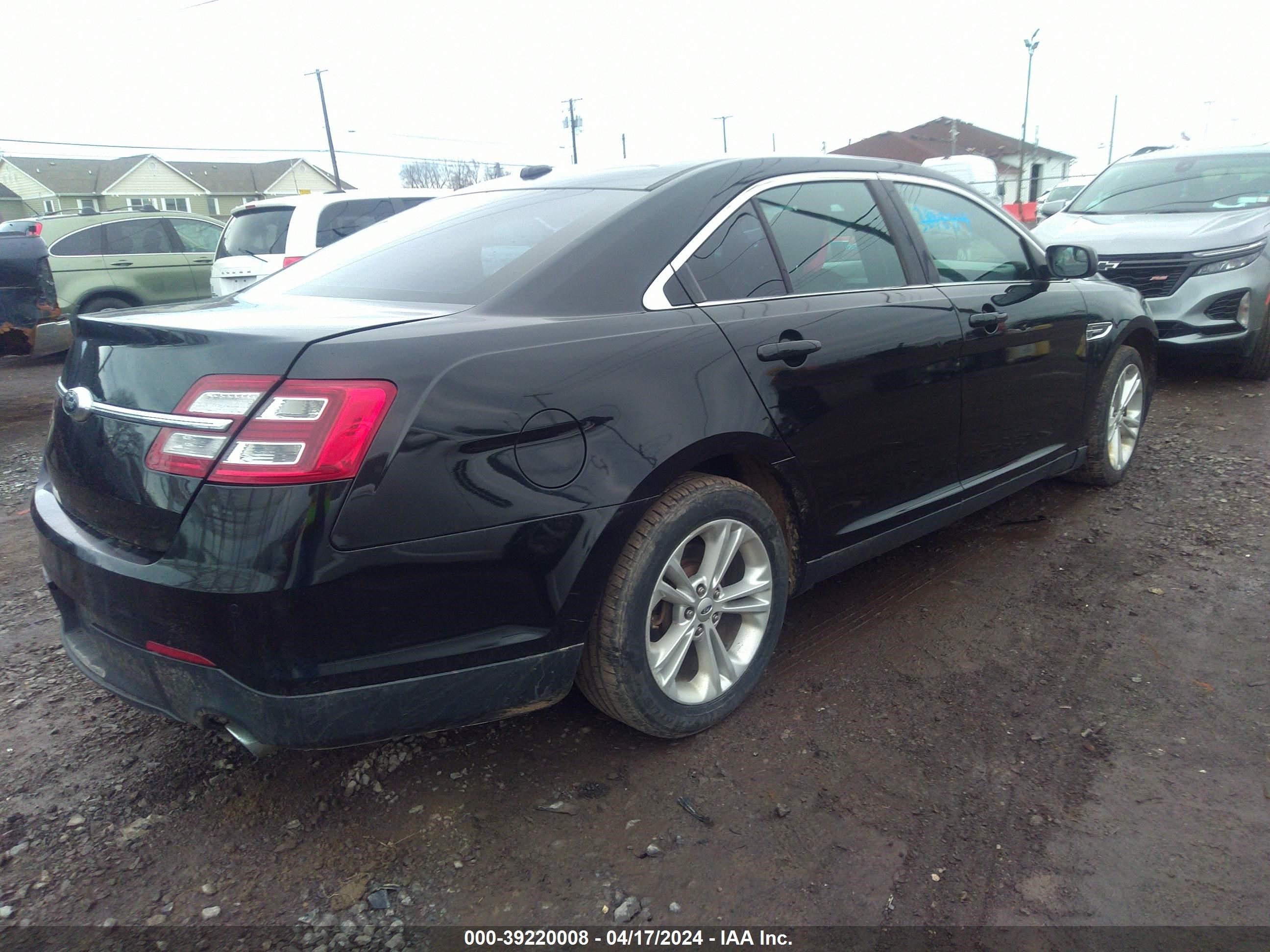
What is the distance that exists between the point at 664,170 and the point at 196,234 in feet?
34.4

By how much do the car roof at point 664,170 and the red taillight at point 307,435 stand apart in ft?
4.01

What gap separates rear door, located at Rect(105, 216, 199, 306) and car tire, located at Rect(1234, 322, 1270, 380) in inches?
420

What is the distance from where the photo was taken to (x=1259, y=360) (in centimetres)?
683

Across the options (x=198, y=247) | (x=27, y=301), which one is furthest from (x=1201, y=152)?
(x=198, y=247)

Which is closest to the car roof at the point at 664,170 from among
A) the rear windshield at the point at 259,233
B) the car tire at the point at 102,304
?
the rear windshield at the point at 259,233

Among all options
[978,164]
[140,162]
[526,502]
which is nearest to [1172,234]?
[526,502]

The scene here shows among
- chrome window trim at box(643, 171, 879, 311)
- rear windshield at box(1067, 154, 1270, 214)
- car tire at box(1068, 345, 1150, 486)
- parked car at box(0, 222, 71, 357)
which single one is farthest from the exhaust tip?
rear windshield at box(1067, 154, 1270, 214)

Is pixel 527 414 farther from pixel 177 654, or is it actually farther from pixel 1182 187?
pixel 1182 187

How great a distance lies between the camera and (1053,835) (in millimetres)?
2203

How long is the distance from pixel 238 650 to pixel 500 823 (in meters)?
0.81

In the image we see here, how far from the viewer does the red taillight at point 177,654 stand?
6.48 feet

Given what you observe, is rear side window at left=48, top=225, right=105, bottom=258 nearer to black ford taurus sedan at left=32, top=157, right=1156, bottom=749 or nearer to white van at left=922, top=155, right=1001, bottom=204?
black ford taurus sedan at left=32, top=157, right=1156, bottom=749

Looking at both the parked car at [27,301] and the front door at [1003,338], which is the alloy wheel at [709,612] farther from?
the parked car at [27,301]

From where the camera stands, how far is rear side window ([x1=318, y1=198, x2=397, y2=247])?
863cm
